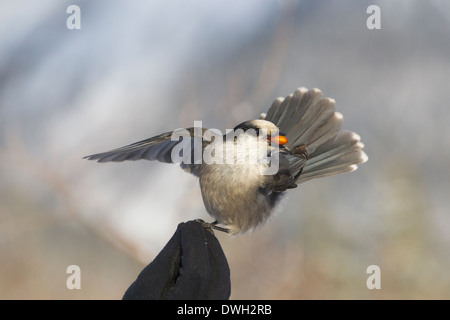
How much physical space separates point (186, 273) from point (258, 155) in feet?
1.54

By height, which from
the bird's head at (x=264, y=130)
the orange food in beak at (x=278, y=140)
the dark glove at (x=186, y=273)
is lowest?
the dark glove at (x=186, y=273)

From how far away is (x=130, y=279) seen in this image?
6.66ft

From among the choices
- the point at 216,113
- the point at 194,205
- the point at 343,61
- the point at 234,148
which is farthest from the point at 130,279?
the point at 343,61

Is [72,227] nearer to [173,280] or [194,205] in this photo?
[194,205]

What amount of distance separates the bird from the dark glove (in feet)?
0.95

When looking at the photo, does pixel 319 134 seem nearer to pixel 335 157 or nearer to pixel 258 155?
pixel 335 157

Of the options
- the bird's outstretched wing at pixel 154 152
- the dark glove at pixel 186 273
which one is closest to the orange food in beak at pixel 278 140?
the bird's outstretched wing at pixel 154 152

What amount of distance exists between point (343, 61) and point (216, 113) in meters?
0.61

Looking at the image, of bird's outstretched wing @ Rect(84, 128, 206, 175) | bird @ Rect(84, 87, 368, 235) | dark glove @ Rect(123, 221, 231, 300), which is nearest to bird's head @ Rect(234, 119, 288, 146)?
bird @ Rect(84, 87, 368, 235)

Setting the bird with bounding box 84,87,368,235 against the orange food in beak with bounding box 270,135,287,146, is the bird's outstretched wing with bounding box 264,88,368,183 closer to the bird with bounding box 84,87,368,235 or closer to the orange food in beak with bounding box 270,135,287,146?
the bird with bounding box 84,87,368,235

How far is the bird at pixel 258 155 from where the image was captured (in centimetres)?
142

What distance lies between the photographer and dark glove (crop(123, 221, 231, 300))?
1.03m

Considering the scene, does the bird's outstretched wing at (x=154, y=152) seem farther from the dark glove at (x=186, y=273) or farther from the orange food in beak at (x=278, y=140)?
the dark glove at (x=186, y=273)

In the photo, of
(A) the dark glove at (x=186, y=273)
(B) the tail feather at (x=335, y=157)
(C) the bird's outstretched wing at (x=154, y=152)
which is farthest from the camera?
(B) the tail feather at (x=335, y=157)
